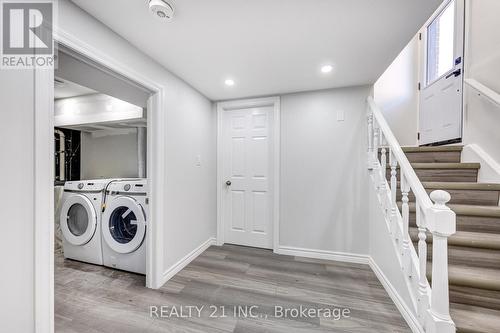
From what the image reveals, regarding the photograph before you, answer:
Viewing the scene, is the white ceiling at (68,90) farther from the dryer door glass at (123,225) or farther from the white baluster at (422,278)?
the white baluster at (422,278)

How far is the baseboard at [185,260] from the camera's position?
6.75 ft

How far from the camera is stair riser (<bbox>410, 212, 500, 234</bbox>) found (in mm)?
1496

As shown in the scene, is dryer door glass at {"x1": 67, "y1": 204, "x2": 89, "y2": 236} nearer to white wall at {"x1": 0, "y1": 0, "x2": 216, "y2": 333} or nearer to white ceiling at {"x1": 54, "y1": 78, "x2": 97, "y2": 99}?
white wall at {"x1": 0, "y1": 0, "x2": 216, "y2": 333}

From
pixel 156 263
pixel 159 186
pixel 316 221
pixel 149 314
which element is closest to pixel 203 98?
pixel 159 186

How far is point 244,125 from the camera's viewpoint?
2992mm

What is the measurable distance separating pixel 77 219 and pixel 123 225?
73 centimetres

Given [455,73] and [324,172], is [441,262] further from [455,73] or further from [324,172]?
[455,73]

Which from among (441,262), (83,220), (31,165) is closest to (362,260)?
(441,262)

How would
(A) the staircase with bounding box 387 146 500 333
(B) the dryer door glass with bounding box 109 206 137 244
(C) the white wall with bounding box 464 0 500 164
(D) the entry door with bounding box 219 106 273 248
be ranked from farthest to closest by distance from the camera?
(D) the entry door with bounding box 219 106 273 248 → (B) the dryer door glass with bounding box 109 206 137 244 → (C) the white wall with bounding box 464 0 500 164 → (A) the staircase with bounding box 387 146 500 333

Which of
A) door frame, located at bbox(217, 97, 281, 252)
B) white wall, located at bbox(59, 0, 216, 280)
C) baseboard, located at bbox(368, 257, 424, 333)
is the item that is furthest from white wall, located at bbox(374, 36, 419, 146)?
white wall, located at bbox(59, 0, 216, 280)

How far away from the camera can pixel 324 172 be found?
8.54ft

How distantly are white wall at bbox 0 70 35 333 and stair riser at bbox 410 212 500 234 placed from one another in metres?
2.81

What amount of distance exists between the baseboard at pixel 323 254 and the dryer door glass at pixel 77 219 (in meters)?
2.44

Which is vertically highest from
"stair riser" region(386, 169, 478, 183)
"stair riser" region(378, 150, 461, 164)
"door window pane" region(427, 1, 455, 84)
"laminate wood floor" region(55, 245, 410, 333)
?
"door window pane" region(427, 1, 455, 84)
